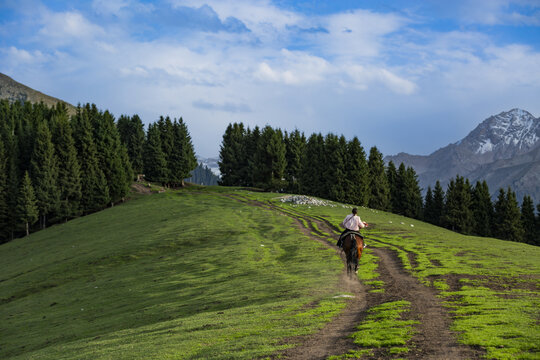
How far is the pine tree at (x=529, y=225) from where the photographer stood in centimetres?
10631

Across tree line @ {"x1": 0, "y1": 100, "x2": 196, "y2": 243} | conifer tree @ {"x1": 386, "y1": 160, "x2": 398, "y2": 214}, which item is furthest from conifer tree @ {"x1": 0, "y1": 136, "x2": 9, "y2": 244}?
conifer tree @ {"x1": 386, "y1": 160, "x2": 398, "y2": 214}

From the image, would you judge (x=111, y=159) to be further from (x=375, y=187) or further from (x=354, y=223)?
(x=354, y=223)

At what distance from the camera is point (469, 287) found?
23656mm

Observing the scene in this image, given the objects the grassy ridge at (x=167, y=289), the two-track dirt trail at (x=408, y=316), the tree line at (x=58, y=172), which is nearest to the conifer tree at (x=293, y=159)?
the tree line at (x=58, y=172)

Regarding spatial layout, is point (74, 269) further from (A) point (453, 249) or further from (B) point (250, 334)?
(A) point (453, 249)

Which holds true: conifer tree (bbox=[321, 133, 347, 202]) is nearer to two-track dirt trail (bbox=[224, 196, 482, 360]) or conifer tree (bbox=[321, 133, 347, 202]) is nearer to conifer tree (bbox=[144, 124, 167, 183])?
conifer tree (bbox=[144, 124, 167, 183])

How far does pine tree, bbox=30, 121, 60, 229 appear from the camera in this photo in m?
92.6

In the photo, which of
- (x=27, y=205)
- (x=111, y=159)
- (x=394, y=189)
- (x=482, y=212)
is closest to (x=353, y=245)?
(x=27, y=205)

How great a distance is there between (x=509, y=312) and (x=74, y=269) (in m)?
47.6

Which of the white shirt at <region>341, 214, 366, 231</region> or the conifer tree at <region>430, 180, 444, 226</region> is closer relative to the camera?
the white shirt at <region>341, 214, 366, 231</region>

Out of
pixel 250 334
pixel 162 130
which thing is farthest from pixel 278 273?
pixel 162 130

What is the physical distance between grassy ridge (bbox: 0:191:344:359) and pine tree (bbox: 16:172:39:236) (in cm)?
1431

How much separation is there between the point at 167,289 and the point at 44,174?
76.4 metres

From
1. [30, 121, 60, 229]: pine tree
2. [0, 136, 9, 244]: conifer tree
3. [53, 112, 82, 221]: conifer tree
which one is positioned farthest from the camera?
[53, 112, 82, 221]: conifer tree
